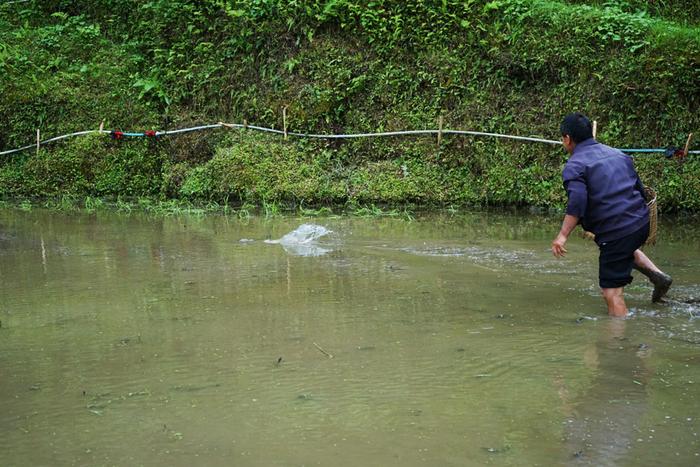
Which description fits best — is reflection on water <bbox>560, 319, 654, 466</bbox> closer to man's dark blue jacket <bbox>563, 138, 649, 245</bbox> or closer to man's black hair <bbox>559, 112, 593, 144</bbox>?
man's dark blue jacket <bbox>563, 138, 649, 245</bbox>

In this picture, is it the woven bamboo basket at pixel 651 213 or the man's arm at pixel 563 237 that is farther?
the woven bamboo basket at pixel 651 213

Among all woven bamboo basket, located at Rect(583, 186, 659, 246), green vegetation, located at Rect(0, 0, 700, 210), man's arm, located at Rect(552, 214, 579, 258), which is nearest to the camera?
man's arm, located at Rect(552, 214, 579, 258)

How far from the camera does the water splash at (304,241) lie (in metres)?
8.87

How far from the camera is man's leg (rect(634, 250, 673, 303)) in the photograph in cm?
619

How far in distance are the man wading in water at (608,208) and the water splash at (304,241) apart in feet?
11.1

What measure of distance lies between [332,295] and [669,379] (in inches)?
116

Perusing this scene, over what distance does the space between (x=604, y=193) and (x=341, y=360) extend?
250cm

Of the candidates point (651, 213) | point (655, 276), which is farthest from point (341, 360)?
point (651, 213)

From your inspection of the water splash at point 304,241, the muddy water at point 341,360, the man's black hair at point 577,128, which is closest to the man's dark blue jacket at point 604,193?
the man's black hair at point 577,128

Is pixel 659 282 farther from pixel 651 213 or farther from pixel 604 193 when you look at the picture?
pixel 604 193

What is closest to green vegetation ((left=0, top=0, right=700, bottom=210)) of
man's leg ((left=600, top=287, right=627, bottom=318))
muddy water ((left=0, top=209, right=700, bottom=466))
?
muddy water ((left=0, top=209, right=700, bottom=466))

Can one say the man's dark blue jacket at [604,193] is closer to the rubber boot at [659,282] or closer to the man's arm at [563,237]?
the man's arm at [563,237]

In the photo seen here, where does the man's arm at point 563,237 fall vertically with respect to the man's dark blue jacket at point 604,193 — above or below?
below

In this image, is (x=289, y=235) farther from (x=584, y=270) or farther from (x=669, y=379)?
(x=669, y=379)
